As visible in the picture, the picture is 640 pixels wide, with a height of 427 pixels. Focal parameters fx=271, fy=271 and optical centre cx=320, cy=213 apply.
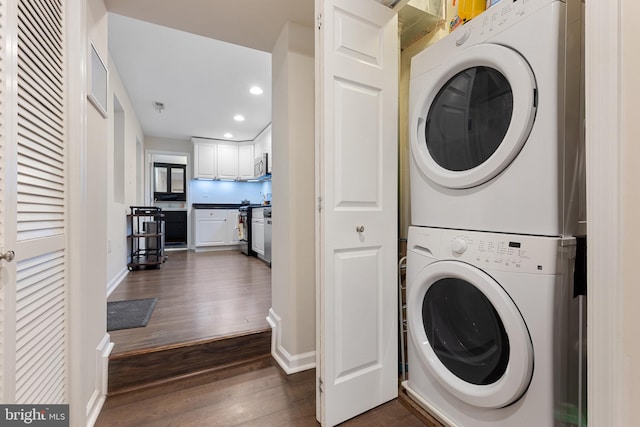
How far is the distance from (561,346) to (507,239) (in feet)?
1.15

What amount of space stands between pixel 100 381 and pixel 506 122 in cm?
215

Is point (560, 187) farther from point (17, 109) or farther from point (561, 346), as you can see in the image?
point (17, 109)

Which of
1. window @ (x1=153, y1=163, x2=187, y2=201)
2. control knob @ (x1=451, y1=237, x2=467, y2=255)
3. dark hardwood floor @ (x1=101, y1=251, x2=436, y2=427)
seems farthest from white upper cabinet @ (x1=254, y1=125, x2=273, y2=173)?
control knob @ (x1=451, y1=237, x2=467, y2=255)

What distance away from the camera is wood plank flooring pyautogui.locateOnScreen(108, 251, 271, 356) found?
1717 mm

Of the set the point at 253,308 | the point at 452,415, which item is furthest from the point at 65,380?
the point at 452,415

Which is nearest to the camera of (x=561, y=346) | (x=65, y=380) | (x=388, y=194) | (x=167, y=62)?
(x=561, y=346)

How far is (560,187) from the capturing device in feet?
2.78

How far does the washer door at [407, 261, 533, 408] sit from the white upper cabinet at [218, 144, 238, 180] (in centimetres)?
539

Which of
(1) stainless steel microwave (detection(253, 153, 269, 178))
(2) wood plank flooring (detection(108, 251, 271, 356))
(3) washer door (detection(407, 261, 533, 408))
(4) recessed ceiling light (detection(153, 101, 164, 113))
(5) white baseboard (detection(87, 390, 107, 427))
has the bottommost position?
(5) white baseboard (detection(87, 390, 107, 427))

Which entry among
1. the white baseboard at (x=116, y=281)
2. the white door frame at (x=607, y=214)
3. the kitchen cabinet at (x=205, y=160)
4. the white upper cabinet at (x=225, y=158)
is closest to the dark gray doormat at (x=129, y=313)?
the white baseboard at (x=116, y=281)

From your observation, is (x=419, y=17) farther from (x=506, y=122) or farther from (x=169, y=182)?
(x=169, y=182)

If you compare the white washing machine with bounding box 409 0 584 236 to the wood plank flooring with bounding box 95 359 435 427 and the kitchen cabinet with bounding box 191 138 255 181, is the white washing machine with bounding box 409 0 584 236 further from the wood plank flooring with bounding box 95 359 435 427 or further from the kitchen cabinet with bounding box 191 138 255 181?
the kitchen cabinet with bounding box 191 138 255 181

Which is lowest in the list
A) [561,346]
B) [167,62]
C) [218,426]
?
[218,426]

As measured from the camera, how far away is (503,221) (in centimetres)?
97
